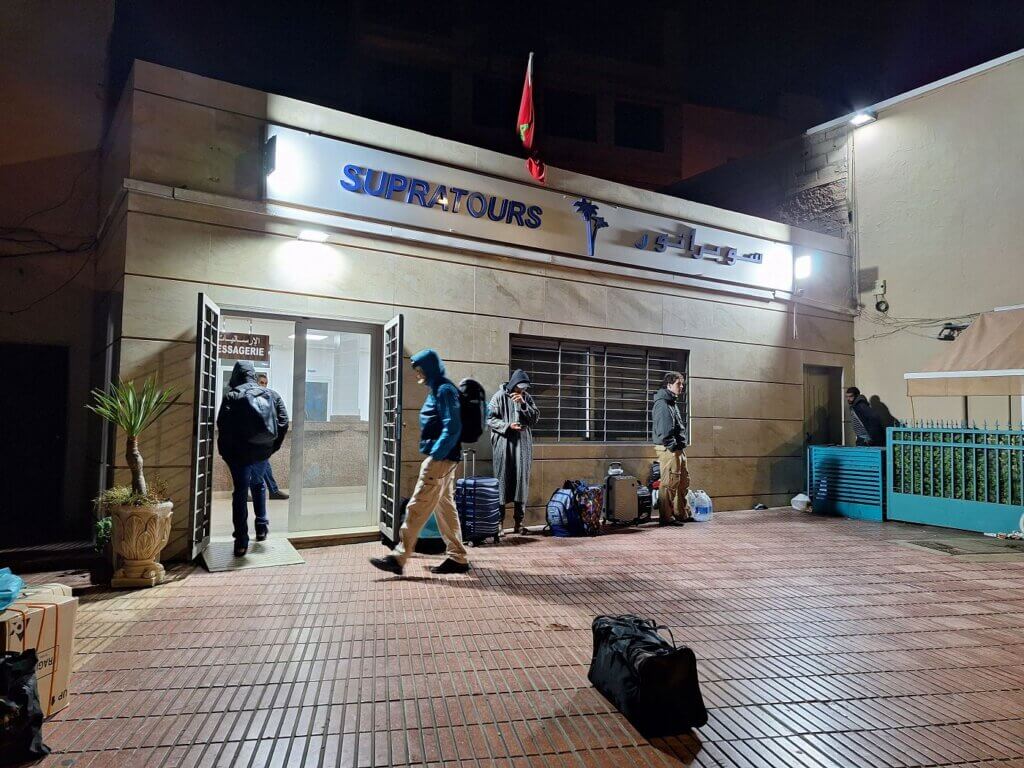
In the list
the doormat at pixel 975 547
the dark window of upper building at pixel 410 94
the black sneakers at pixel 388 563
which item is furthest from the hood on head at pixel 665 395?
the dark window of upper building at pixel 410 94

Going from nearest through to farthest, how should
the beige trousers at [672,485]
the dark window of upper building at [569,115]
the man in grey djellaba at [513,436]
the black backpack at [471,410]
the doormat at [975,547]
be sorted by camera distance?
the black backpack at [471,410] → the doormat at [975,547] → the man in grey djellaba at [513,436] → the beige trousers at [672,485] → the dark window of upper building at [569,115]

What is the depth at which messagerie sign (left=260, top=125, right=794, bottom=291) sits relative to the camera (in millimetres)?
6883

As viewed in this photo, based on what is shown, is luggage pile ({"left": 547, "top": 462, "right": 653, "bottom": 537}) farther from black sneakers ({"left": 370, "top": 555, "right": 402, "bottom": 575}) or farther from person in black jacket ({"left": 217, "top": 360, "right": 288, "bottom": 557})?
person in black jacket ({"left": 217, "top": 360, "right": 288, "bottom": 557})

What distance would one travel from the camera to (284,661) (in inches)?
138

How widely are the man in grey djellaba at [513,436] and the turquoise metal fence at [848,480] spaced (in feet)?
18.6

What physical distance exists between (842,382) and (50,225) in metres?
13.1

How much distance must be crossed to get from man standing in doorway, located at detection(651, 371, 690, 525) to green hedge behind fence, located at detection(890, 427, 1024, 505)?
3.42m

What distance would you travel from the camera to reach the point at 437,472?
217 inches

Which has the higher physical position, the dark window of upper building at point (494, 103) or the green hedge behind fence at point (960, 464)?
the dark window of upper building at point (494, 103)

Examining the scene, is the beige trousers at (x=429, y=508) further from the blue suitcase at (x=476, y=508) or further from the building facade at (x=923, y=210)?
the building facade at (x=923, y=210)

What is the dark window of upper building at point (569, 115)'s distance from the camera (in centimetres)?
2855

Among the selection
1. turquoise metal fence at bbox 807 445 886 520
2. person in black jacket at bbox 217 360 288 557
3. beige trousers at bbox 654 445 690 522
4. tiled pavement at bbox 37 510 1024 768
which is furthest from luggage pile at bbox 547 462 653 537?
person in black jacket at bbox 217 360 288 557

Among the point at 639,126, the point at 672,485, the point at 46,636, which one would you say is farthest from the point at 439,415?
the point at 639,126

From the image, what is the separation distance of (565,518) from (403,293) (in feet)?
11.5
